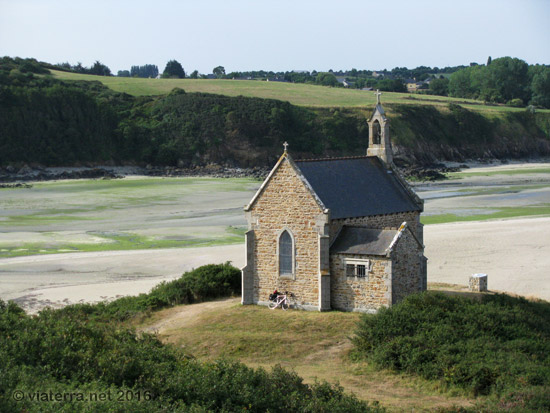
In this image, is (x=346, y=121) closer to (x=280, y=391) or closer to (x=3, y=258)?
(x=3, y=258)

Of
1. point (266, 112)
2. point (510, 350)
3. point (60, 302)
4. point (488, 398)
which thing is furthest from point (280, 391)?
point (266, 112)

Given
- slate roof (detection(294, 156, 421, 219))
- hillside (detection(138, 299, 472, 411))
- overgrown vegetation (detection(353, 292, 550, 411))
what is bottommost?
hillside (detection(138, 299, 472, 411))

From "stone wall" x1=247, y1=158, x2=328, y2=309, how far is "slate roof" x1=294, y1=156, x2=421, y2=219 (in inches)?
30.0

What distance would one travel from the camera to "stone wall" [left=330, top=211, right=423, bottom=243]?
2731 centimetres

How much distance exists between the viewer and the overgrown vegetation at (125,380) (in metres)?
15.0

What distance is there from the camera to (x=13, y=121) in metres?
93.1

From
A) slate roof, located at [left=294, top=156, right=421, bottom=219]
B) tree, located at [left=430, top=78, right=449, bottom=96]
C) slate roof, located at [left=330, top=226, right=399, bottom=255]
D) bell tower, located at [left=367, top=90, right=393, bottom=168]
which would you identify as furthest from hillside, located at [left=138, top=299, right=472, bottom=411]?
tree, located at [left=430, top=78, right=449, bottom=96]

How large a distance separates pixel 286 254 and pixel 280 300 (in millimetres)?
1604

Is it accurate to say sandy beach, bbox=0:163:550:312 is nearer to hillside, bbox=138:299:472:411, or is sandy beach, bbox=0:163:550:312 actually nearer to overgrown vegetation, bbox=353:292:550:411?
hillside, bbox=138:299:472:411

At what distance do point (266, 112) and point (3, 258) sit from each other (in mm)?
72471

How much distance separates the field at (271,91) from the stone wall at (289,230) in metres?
94.8

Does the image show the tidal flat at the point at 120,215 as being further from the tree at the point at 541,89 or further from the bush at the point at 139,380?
the tree at the point at 541,89

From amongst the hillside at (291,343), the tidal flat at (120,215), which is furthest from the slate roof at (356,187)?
the tidal flat at (120,215)

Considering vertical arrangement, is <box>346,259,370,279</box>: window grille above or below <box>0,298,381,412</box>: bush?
above
